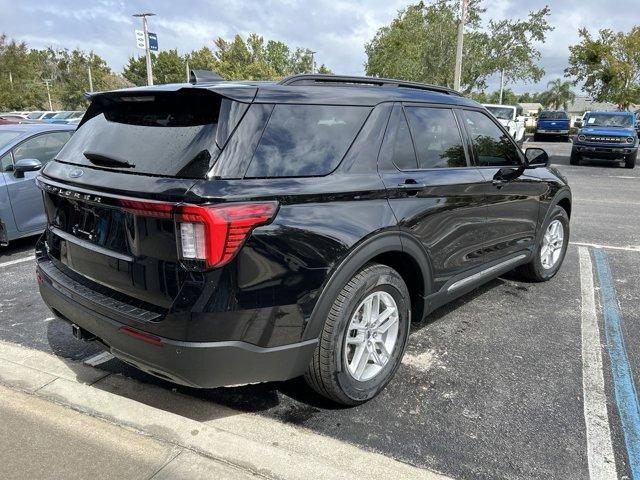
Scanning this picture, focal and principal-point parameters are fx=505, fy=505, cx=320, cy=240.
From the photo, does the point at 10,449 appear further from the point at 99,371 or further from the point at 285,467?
the point at 285,467

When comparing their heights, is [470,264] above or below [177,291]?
below

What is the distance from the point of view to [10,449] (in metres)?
2.53

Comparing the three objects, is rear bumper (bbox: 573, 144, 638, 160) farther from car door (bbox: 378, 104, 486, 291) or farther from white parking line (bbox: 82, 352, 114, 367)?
white parking line (bbox: 82, 352, 114, 367)

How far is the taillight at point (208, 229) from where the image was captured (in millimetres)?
2100

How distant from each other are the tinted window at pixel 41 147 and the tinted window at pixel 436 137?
5167 millimetres

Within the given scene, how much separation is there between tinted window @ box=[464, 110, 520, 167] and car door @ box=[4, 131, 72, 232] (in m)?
5.04

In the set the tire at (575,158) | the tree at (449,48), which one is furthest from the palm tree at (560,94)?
the tire at (575,158)

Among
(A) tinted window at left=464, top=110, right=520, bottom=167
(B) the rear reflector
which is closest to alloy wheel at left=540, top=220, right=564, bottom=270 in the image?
(A) tinted window at left=464, top=110, right=520, bottom=167

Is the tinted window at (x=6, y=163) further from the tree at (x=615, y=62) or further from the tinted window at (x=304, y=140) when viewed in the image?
the tree at (x=615, y=62)

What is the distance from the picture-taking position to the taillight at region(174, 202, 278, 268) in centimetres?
210

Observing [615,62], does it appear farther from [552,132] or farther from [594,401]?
[594,401]

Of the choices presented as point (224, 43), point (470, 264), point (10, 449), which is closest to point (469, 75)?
point (224, 43)

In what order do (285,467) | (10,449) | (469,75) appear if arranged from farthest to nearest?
(469,75) < (10,449) < (285,467)

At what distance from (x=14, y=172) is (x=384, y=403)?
17.3ft
